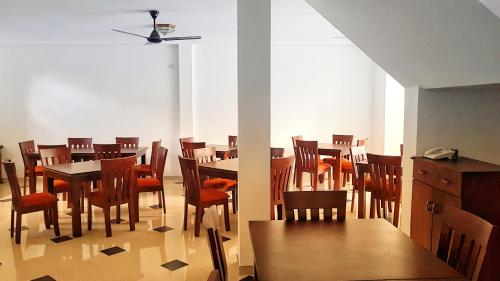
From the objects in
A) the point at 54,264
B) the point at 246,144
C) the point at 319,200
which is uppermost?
the point at 246,144

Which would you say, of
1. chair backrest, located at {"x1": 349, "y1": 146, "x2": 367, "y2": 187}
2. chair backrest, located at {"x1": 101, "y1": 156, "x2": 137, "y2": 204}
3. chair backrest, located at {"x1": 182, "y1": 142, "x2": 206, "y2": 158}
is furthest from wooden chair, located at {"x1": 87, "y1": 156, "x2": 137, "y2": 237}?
chair backrest, located at {"x1": 349, "y1": 146, "x2": 367, "y2": 187}

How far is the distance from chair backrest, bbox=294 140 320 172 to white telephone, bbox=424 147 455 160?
260 centimetres


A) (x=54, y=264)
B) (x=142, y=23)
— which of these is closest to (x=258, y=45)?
(x=54, y=264)

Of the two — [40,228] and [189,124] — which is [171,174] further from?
[40,228]

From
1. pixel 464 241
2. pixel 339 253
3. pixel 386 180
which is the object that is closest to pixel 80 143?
pixel 386 180

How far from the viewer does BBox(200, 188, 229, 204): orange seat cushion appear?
4.24 m

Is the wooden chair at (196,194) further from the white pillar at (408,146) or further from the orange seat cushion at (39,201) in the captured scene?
the white pillar at (408,146)

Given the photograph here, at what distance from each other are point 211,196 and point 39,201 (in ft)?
5.63

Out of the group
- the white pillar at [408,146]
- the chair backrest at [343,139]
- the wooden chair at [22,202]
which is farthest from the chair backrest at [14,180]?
the chair backrest at [343,139]

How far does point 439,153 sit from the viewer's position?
3.27 meters

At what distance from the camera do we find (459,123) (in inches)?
137

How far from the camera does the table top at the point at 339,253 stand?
1.60 meters

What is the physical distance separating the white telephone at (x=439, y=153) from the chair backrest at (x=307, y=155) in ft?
8.54

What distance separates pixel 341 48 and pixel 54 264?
6029mm
